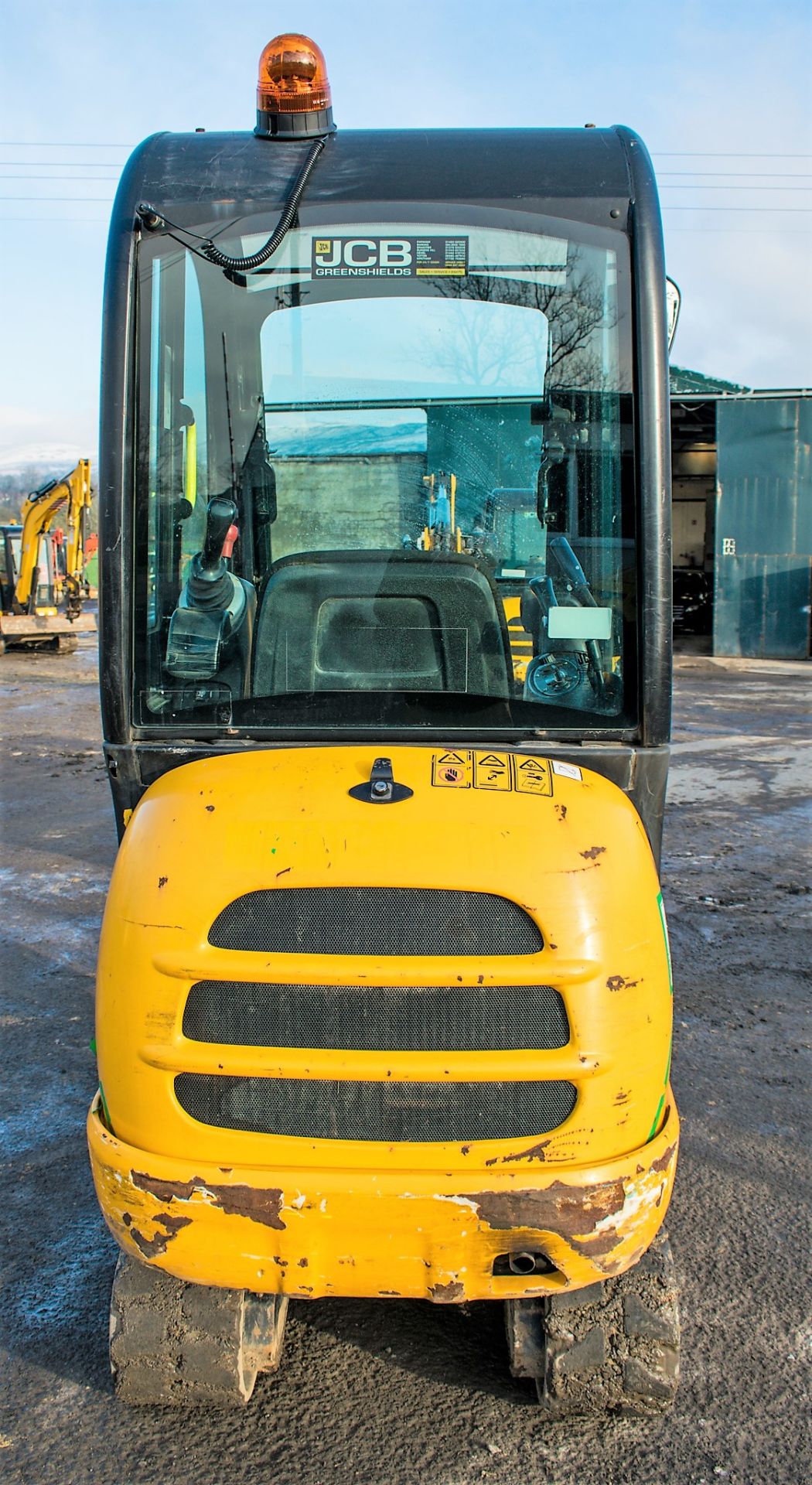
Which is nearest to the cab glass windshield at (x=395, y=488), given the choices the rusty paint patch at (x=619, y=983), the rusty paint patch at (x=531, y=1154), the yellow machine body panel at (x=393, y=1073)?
the yellow machine body panel at (x=393, y=1073)

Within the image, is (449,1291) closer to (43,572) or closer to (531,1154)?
(531,1154)

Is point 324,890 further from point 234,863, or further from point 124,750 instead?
point 124,750

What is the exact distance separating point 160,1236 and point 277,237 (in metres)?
2.23

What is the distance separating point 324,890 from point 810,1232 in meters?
2.00

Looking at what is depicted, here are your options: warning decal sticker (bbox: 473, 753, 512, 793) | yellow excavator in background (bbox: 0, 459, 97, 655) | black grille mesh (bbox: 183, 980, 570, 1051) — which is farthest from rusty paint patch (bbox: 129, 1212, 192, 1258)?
yellow excavator in background (bbox: 0, 459, 97, 655)

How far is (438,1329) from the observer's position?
284cm

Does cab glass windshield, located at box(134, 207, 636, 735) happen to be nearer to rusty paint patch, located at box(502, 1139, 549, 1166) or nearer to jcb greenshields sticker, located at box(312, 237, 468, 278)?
jcb greenshields sticker, located at box(312, 237, 468, 278)

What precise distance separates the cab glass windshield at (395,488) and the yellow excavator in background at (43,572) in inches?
797

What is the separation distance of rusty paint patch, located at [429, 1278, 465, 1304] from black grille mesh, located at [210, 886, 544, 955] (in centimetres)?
67

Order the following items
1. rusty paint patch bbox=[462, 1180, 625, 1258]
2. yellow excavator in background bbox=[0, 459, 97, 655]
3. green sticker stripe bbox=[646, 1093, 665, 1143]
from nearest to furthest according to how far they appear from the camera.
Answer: rusty paint patch bbox=[462, 1180, 625, 1258]
green sticker stripe bbox=[646, 1093, 665, 1143]
yellow excavator in background bbox=[0, 459, 97, 655]

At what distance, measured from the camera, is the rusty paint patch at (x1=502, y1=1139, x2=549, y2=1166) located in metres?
2.20

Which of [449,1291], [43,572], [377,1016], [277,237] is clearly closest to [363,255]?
[277,237]

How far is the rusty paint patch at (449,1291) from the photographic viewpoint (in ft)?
7.32

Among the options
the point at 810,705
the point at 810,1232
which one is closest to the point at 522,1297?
the point at 810,1232
